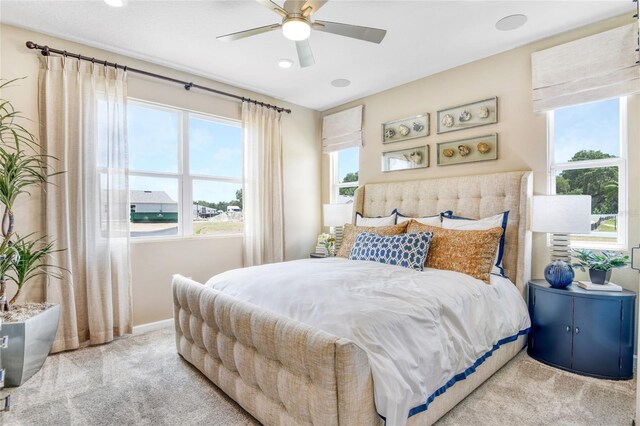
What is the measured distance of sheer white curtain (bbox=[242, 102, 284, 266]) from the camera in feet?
13.5

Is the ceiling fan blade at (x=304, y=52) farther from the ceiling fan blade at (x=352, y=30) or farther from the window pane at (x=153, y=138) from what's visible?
the window pane at (x=153, y=138)

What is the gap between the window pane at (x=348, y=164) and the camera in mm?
4691

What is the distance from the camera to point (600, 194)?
2705 millimetres

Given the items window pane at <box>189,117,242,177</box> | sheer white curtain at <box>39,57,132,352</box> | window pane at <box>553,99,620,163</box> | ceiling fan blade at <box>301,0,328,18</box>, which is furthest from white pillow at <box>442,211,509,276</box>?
sheer white curtain at <box>39,57,132,352</box>

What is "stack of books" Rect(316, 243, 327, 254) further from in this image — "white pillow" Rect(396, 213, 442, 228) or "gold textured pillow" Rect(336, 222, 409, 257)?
"white pillow" Rect(396, 213, 442, 228)

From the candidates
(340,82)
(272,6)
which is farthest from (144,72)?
(340,82)

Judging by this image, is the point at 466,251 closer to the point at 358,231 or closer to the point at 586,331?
the point at 586,331

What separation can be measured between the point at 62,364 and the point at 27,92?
230 centimetres

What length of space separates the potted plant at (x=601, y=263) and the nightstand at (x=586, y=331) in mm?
140

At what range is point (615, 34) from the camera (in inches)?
99.6

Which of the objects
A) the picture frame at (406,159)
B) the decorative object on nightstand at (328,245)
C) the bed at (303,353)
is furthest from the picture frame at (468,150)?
the decorative object on nightstand at (328,245)

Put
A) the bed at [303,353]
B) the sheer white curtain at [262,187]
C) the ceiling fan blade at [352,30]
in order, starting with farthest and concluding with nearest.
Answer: the sheer white curtain at [262,187], the ceiling fan blade at [352,30], the bed at [303,353]

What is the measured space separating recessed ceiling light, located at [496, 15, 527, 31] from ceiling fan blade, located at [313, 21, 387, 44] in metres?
1.21

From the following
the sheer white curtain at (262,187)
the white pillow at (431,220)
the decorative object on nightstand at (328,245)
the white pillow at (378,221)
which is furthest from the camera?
the decorative object on nightstand at (328,245)
